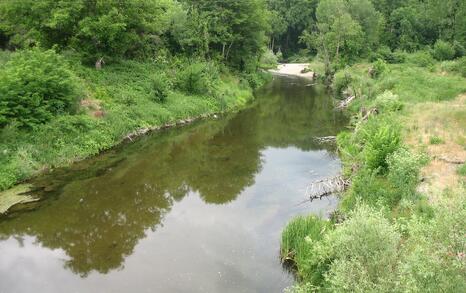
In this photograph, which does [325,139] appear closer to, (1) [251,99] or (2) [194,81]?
(2) [194,81]

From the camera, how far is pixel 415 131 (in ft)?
79.3

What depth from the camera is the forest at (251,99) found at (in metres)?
10.1

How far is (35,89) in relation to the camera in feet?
78.3

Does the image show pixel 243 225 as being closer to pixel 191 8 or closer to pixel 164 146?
pixel 164 146

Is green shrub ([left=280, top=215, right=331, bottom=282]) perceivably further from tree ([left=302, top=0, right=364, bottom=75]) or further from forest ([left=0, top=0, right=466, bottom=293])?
tree ([left=302, top=0, right=364, bottom=75])

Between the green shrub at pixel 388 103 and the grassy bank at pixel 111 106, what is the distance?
47.2 feet

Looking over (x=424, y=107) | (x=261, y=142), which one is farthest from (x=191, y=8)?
(x=424, y=107)

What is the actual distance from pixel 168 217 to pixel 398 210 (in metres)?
9.30

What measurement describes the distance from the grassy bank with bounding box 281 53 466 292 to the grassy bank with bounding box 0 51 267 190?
13.2 metres

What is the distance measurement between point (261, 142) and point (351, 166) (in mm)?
9673

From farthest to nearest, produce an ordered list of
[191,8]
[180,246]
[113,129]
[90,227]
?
[191,8] → [113,129] → [90,227] → [180,246]

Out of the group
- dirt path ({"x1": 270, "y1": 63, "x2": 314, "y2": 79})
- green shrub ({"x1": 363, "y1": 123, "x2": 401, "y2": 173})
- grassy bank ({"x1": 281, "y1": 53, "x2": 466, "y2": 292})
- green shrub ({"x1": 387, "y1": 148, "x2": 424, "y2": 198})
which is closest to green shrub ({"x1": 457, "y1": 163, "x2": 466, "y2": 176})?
grassy bank ({"x1": 281, "y1": 53, "x2": 466, "y2": 292})

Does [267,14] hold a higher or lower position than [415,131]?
higher

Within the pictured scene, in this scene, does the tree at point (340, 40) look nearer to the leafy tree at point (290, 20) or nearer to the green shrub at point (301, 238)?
the leafy tree at point (290, 20)
